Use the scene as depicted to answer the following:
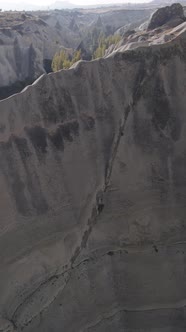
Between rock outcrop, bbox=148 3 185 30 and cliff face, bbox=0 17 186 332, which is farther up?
rock outcrop, bbox=148 3 185 30

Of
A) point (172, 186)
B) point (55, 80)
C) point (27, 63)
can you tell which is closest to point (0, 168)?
point (55, 80)

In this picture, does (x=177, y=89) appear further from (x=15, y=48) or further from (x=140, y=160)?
(x=15, y=48)

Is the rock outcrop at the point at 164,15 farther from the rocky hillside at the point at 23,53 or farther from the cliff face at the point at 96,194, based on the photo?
the rocky hillside at the point at 23,53

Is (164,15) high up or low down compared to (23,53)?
up

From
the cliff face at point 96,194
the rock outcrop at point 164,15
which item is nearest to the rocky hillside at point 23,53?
the rock outcrop at point 164,15

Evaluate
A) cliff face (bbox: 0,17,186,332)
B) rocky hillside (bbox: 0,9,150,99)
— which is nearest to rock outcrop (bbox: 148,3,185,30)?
cliff face (bbox: 0,17,186,332)

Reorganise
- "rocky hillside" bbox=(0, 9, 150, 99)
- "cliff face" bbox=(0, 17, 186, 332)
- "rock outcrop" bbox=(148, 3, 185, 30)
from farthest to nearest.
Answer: "rocky hillside" bbox=(0, 9, 150, 99) < "rock outcrop" bbox=(148, 3, 185, 30) < "cliff face" bbox=(0, 17, 186, 332)

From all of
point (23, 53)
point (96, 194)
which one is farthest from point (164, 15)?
point (23, 53)

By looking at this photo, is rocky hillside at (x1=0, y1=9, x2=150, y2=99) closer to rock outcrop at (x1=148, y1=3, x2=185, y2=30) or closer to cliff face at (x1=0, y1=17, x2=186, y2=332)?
rock outcrop at (x1=148, y1=3, x2=185, y2=30)

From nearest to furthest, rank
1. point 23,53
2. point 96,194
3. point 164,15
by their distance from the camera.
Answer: point 96,194 → point 164,15 → point 23,53

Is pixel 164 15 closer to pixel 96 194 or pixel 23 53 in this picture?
pixel 96 194
